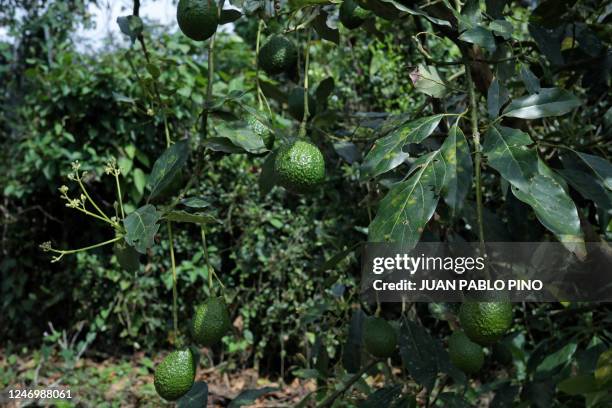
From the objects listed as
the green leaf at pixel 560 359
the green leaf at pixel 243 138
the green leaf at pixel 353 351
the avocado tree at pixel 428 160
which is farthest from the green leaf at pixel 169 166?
the green leaf at pixel 560 359

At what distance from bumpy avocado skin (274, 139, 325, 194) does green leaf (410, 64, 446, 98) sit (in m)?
0.21

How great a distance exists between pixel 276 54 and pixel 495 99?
0.40 metres

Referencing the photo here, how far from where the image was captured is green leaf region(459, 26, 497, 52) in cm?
89

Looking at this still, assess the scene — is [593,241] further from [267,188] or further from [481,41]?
[267,188]

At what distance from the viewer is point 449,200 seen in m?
0.79

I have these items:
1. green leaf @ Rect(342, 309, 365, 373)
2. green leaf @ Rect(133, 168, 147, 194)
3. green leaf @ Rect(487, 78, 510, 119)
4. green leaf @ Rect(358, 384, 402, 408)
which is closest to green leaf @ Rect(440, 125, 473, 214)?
green leaf @ Rect(487, 78, 510, 119)

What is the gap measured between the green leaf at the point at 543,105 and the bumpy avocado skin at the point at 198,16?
0.49 metres

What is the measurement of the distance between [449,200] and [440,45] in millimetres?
2401

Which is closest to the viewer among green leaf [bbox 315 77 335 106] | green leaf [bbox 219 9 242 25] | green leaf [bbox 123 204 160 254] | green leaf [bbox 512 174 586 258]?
green leaf [bbox 512 174 586 258]

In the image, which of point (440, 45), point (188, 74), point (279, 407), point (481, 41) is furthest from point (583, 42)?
point (188, 74)

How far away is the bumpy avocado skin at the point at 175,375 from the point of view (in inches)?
37.4

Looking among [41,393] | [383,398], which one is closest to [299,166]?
[383,398]

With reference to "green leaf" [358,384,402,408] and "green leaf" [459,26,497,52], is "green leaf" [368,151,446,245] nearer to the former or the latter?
"green leaf" [459,26,497,52]

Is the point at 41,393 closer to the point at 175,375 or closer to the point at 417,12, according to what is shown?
the point at 175,375
